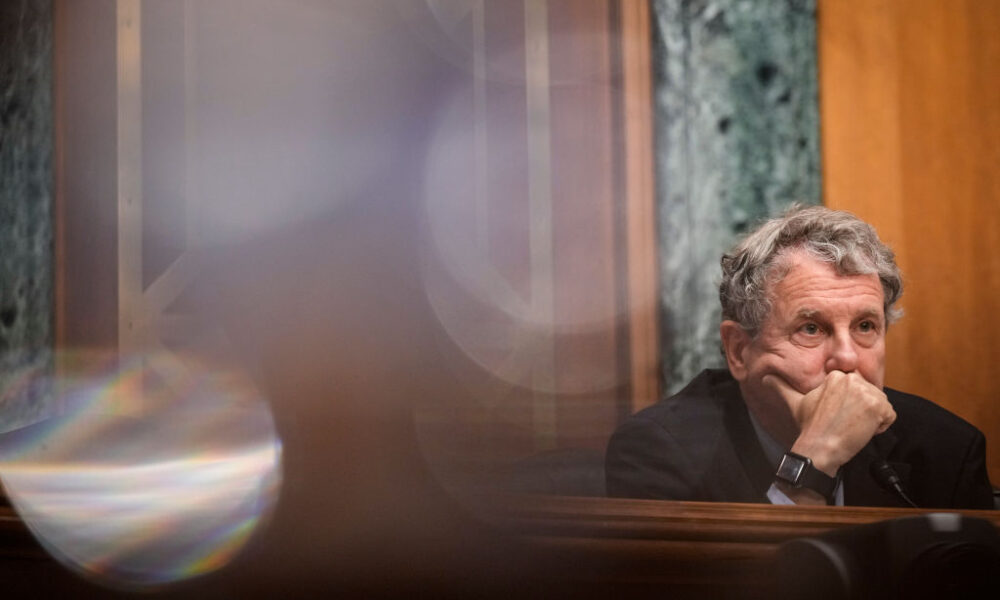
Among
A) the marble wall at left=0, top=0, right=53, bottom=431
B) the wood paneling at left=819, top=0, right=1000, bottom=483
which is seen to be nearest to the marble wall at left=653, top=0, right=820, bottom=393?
the wood paneling at left=819, top=0, right=1000, bottom=483

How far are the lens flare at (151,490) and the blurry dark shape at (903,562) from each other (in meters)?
0.33

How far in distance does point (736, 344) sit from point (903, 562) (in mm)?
1102

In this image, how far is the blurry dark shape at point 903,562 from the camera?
48 centimetres

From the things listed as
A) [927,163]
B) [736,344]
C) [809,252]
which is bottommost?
[736,344]

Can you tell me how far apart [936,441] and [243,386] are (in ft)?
4.11

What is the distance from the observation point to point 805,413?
1448 millimetres

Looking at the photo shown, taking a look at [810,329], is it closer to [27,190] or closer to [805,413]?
[805,413]

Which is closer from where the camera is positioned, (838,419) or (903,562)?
(903,562)

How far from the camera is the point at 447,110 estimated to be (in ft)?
6.82

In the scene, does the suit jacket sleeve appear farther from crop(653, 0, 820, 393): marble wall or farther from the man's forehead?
crop(653, 0, 820, 393): marble wall

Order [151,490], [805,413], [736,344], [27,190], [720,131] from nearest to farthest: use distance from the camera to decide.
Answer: [151,490] < [805,413] < [736,344] < [720,131] < [27,190]

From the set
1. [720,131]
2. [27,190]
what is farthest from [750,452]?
[27,190]

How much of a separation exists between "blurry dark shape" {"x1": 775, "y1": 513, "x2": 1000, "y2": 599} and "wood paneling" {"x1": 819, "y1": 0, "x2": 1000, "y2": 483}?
5.71 feet

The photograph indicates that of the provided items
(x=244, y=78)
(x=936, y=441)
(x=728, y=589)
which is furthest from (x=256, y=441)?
(x=936, y=441)
